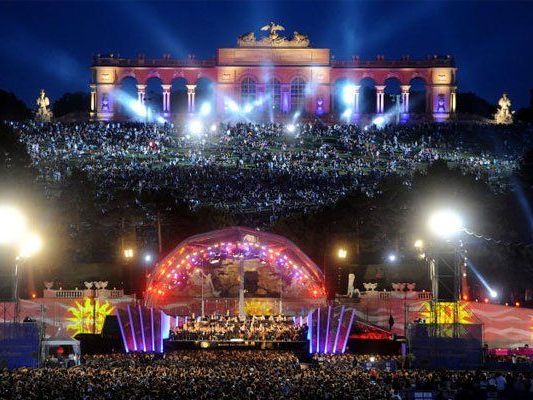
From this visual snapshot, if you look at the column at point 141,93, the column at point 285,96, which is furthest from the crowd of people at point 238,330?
the column at point 141,93

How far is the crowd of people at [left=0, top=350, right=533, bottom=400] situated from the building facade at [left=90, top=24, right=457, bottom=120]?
84.3 m

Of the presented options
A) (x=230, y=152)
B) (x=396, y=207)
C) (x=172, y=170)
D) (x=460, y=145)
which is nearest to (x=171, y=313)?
(x=396, y=207)

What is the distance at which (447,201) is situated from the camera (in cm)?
6412

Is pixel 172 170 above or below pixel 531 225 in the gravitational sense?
above

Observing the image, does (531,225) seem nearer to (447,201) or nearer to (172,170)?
(447,201)

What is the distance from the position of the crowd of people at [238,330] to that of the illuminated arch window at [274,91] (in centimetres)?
7486

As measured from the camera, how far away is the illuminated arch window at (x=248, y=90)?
120m

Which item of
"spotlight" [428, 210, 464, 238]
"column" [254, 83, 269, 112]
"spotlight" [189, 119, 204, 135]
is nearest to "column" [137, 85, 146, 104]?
"spotlight" [189, 119, 204, 135]

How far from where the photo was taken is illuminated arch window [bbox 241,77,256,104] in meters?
120

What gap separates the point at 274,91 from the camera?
392ft

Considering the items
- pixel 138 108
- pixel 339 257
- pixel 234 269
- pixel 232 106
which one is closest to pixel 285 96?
pixel 232 106

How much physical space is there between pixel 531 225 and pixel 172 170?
2868 centimetres

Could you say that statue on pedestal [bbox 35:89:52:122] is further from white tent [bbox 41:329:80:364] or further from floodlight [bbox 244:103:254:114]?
white tent [bbox 41:329:80:364]

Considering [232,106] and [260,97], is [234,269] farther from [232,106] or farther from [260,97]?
[260,97]
